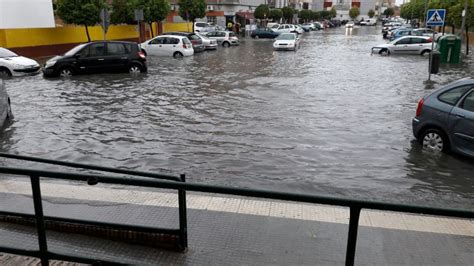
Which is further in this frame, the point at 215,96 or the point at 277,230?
the point at 215,96

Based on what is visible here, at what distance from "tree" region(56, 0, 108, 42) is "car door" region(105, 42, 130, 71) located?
37.6ft

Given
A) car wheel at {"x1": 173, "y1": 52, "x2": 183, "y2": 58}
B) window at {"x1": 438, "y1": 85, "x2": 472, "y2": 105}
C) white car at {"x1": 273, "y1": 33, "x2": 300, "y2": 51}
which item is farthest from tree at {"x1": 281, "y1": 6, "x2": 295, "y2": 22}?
window at {"x1": 438, "y1": 85, "x2": 472, "y2": 105}

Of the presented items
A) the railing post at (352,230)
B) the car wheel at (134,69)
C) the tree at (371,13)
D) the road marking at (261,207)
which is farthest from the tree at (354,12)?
the railing post at (352,230)

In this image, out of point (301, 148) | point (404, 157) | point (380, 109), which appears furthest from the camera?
point (380, 109)

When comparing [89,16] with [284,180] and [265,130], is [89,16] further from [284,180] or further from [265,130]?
[284,180]

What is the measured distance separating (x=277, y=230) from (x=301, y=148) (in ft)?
13.7

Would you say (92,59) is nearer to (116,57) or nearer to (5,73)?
(116,57)

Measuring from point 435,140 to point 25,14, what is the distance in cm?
2589

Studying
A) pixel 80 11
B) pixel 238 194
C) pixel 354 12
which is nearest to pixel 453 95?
pixel 238 194

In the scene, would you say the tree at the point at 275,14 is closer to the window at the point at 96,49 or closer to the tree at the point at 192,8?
the tree at the point at 192,8

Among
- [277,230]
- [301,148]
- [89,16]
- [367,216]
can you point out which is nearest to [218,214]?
[277,230]

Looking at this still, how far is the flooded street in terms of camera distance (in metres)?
6.92

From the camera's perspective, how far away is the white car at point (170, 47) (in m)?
27.6

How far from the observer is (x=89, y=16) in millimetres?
29109
